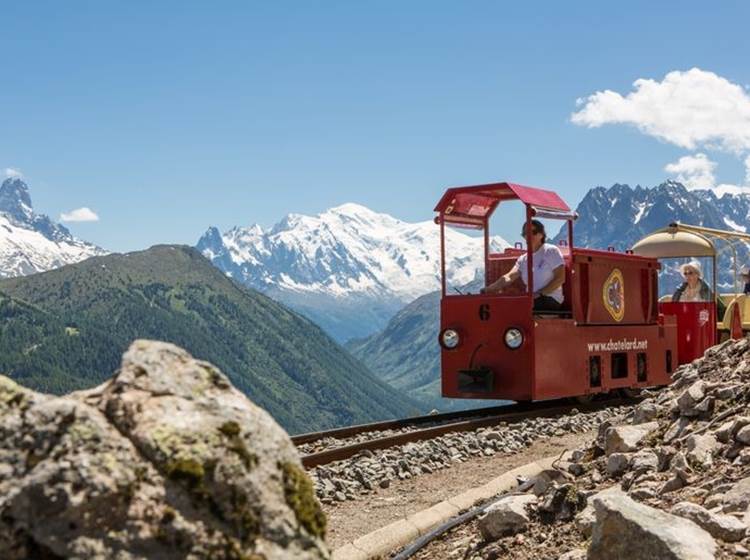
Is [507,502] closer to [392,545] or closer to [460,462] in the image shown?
[392,545]

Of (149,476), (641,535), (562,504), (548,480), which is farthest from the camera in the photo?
(548,480)

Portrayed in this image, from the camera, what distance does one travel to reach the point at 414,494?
10062 millimetres

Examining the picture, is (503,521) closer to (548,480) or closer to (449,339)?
(548,480)

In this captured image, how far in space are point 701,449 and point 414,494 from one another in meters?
3.80

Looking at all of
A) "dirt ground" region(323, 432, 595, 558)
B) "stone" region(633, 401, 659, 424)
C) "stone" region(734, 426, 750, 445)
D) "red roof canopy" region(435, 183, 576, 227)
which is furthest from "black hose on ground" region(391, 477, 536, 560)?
"red roof canopy" region(435, 183, 576, 227)

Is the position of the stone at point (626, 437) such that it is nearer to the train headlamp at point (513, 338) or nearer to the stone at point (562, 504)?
the stone at point (562, 504)

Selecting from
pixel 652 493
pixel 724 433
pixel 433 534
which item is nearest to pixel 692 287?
pixel 724 433

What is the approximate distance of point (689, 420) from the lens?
802 cm

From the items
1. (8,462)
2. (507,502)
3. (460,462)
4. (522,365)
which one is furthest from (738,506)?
(522,365)

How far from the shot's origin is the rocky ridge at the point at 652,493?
192 inches

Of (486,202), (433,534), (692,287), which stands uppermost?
(486,202)

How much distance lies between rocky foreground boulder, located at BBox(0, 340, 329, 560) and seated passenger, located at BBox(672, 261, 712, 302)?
1859 centimetres

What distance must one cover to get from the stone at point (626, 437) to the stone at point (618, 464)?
0.34 meters

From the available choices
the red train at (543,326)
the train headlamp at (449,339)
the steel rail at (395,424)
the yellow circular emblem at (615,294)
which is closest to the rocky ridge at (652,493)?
the steel rail at (395,424)
